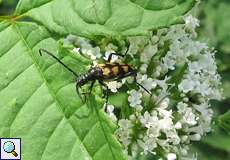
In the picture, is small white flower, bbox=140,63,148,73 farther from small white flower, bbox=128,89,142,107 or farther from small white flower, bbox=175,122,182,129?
small white flower, bbox=175,122,182,129

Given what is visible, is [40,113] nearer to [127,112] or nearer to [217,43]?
[127,112]

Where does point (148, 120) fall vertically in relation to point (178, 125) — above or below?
above

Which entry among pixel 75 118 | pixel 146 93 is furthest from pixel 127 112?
pixel 75 118

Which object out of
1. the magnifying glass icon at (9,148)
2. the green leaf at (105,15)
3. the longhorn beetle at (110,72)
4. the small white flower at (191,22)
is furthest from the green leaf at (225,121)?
the magnifying glass icon at (9,148)

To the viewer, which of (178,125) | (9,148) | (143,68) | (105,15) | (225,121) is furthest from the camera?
(225,121)

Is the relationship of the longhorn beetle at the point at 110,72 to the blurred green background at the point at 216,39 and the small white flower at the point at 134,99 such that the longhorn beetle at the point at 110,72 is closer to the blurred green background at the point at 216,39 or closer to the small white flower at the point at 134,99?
the small white flower at the point at 134,99

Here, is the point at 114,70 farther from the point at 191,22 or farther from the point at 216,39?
the point at 216,39

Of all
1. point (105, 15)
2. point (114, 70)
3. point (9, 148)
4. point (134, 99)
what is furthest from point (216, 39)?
point (9, 148)
